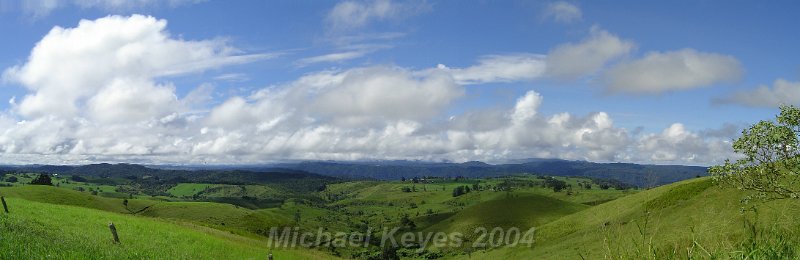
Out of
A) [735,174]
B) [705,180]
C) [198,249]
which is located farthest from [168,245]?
[705,180]

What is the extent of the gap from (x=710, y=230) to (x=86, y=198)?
567ft

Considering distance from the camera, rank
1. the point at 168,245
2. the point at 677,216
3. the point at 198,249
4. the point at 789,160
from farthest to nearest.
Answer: the point at 677,216, the point at 198,249, the point at 168,245, the point at 789,160

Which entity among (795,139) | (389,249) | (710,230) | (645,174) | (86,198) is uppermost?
(795,139)

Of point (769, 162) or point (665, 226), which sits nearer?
point (769, 162)

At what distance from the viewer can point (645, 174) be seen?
10508mm

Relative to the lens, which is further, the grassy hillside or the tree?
the tree

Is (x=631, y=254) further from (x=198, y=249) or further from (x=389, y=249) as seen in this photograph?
(x=389, y=249)

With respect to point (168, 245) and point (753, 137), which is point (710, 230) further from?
point (168, 245)

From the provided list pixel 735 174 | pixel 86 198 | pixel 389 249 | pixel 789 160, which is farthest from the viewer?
pixel 389 249

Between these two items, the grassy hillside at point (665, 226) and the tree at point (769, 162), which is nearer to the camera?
the grassy hillside at point (665, 226)

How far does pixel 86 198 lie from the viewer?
146875mm

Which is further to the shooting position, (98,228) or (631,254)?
(98,228)

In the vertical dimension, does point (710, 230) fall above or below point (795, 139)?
below

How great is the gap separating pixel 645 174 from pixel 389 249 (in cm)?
18311
